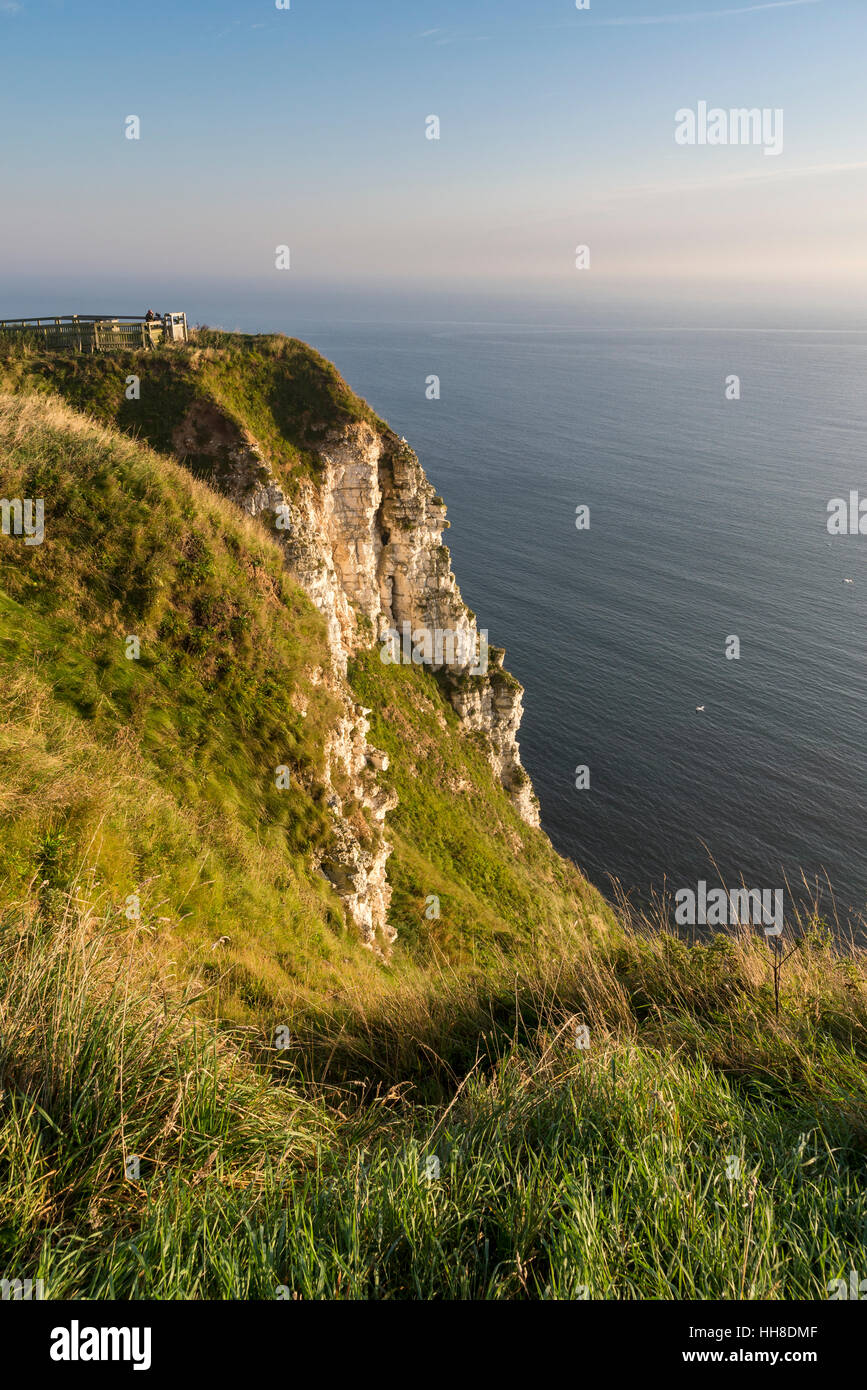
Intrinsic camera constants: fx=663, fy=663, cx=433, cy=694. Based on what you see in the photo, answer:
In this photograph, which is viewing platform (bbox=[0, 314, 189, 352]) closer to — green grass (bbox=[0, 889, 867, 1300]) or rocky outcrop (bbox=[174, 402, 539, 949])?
rocky outcrop (bbox=[174, 402, 539, 949])

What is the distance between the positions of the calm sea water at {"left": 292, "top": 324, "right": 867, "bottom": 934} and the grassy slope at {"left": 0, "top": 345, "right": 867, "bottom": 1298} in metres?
28.5

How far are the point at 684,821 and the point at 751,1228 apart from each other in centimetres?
5931

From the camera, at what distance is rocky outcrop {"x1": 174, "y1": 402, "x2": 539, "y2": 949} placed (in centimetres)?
1972

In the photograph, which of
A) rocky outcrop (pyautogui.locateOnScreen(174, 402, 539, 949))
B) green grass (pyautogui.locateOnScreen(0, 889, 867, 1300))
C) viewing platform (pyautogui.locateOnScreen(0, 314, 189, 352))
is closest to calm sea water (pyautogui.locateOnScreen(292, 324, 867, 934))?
rocky outcrop (pyautogui.locateOnScreen(174, 402, 539, 949))

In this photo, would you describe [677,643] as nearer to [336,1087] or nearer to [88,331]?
[88,331]

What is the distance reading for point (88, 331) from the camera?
31.9 meters

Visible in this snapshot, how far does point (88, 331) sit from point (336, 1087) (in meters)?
37.2

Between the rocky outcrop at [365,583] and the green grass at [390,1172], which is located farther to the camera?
the rocky outcrop at [365,583]

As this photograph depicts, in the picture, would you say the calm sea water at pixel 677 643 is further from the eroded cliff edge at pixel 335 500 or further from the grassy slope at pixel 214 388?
the grassy slope at pixel 214 388

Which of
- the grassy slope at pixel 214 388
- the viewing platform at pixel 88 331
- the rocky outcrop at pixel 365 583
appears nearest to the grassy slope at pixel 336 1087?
the rocky outcrop at pixel 365 583

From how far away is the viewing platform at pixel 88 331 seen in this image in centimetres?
3164

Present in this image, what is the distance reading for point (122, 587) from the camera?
1595 cm

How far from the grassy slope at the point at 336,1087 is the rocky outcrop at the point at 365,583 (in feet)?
19.3

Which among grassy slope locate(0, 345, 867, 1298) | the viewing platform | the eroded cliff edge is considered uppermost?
the viewing platform
